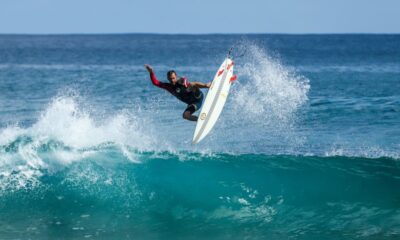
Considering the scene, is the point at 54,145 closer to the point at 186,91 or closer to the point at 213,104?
the point at 186,91

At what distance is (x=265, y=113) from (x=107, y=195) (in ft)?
31.1

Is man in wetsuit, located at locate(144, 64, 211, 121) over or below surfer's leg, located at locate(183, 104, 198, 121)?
over

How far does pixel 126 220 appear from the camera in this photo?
1080cm

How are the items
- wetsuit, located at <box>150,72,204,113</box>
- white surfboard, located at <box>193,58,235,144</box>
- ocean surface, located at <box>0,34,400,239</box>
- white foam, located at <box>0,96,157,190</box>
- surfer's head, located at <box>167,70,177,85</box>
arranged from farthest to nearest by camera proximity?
white foam, located at <box>0,96,157,190</box> < white surfboard, located at <box>193,58,235,144</box> < wetsuit, located at <box>150,72,204,113</box> < surfer's head, located at <box>167,70,177,85</box> < ocean surface, located at <box>0,34,400,239</box>

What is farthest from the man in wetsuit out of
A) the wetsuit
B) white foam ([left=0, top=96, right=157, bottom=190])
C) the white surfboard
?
white foam ([left=0, top=96, right=157, bottom=190])

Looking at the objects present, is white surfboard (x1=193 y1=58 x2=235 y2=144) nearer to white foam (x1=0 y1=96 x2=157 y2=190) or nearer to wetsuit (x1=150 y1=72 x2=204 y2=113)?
wetsuit (x1=150 y1=72 x2=204 y2=113)

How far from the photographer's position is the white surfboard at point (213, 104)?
1169cm

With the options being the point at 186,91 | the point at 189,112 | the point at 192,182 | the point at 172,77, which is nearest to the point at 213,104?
the point at 189,112

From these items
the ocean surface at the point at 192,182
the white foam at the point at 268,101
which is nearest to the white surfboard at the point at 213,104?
the ocean surface at the point at 192,182

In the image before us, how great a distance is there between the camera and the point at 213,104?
11969 mm

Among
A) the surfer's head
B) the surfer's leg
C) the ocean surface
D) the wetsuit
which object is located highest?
the surfer's head

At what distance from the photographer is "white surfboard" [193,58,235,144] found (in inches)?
460

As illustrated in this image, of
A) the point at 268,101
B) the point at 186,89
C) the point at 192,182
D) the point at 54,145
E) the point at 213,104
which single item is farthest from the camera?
the point at 268,101

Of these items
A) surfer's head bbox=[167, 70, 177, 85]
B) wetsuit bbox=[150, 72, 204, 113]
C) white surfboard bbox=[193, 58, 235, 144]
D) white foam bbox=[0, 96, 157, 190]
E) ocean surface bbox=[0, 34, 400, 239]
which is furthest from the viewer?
white foam bbox=[0, 96, 157, 190]
